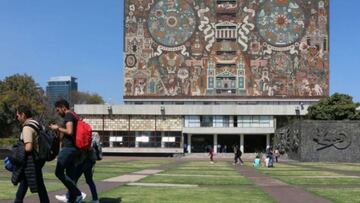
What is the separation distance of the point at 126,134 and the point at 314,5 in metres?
39.3

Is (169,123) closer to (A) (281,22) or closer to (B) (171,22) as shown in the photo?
(B) (171,22)

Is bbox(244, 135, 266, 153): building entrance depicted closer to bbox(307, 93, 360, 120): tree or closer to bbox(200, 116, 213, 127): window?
bbox(200, 116, 213, 127): window

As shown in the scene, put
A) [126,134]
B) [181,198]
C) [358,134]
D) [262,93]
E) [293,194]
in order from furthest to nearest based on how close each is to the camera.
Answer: [262,93], [126,134], [358,134], [293,194], [181,198]

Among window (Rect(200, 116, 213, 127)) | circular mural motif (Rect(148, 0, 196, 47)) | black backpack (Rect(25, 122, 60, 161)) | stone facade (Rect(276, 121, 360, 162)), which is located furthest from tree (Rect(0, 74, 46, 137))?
black backpack (Rect(25, 122, 60, 161))

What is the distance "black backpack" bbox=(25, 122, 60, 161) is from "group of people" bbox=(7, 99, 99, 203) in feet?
0.18

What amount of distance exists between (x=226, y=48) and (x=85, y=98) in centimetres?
4942

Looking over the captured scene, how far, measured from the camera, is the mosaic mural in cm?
9775

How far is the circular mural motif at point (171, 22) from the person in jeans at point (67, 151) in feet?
290

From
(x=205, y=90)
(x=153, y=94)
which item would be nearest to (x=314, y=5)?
(x=205, y=90)

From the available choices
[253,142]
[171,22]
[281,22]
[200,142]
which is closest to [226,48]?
[281,22]

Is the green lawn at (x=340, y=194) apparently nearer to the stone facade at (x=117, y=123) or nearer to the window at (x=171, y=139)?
the window at (x=171, y=139)

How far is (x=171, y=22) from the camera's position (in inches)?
3903

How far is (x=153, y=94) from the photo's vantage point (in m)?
98.9

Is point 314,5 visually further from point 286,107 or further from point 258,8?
point 286,107
